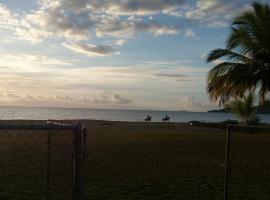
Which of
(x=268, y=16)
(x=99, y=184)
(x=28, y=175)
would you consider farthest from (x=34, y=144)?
(x=268, y=16)

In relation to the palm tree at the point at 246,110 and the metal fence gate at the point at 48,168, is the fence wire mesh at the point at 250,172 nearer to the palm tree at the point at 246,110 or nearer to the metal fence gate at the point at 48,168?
the metal fence gate at the point at 48,168

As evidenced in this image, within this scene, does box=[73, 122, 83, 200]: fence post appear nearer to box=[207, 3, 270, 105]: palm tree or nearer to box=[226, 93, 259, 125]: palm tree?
box=[207, 3, 270, 105]: palm tree

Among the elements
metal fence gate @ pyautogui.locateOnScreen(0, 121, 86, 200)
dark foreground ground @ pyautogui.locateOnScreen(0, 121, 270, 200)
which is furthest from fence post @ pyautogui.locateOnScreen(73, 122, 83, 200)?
dark foreground ground @ pyautogui.locateOnScreen(0, 121, 270, 200)

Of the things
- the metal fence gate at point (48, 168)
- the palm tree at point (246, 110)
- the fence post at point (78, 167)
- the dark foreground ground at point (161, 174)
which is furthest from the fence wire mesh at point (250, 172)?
the palm tree at point (246, 110)

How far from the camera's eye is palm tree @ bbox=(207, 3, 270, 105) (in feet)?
71.6

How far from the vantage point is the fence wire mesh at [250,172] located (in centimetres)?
975

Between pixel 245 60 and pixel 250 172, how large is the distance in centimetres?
1083

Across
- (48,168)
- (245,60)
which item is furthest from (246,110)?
(48,168)

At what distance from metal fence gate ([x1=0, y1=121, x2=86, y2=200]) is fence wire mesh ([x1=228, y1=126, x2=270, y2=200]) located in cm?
317

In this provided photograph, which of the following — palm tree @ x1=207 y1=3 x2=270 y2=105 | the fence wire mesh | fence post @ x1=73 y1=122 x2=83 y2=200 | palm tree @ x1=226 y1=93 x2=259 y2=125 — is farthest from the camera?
palm tree @ x1=226 y1=93 x2=259 y2=125

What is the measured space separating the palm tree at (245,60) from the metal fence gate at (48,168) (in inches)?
414

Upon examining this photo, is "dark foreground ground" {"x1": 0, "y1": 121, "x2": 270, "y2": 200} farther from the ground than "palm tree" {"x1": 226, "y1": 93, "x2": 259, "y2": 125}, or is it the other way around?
"palm tree" {"x1": 226, "y1": 93, "x2": 259, "y2": 125}

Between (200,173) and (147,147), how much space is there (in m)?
6.99

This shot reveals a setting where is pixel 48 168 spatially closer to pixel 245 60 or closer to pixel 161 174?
pixel 161 174
